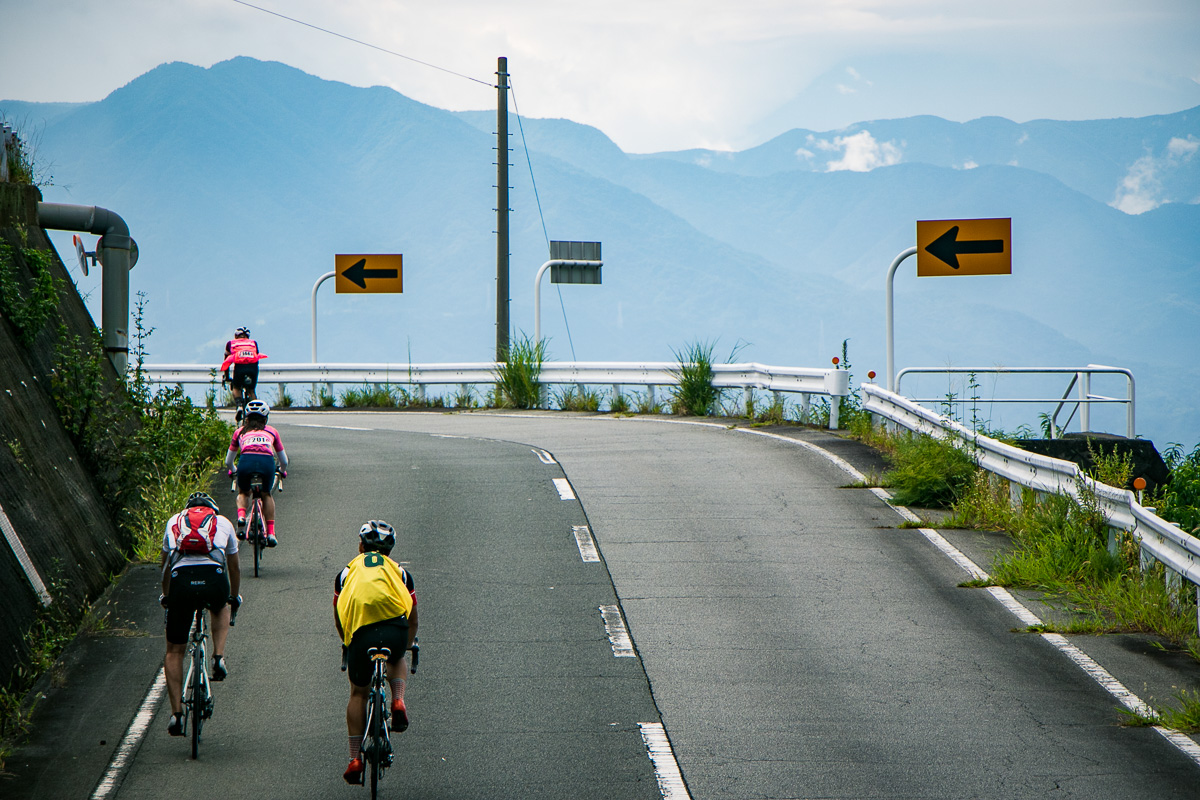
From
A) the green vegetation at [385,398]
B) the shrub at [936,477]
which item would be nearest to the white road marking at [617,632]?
the shrub at [936,477]

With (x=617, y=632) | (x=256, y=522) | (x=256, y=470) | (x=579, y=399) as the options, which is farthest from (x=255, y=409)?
(x=579, y=399)

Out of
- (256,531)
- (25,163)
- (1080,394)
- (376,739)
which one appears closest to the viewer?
(376,739)

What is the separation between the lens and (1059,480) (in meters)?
10.5

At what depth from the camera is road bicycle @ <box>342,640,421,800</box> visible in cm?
549

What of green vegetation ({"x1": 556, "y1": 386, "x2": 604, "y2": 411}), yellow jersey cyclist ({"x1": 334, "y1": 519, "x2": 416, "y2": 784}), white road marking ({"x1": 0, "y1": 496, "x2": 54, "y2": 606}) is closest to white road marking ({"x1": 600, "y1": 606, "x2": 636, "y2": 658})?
yellow jersey cyclist ({"x1": 334, "y1": 519, "x2": 416, "y2": 784})

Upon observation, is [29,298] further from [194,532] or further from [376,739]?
[376,739]

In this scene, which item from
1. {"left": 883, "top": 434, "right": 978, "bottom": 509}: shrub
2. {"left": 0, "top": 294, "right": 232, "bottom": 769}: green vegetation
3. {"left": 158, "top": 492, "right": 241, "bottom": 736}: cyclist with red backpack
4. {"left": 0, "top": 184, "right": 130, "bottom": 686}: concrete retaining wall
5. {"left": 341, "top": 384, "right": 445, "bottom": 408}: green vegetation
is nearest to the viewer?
{"left": 158, "top": 492, "right": 241, "bottom": 736}: cyclist with red backpack

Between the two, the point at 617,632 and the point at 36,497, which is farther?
the point at 36,497

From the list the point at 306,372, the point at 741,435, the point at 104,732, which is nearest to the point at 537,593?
the point at 104,732

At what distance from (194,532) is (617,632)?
330 cm

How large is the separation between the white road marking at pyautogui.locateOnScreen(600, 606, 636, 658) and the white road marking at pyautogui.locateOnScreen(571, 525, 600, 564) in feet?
4.92

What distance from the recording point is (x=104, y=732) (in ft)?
21.8

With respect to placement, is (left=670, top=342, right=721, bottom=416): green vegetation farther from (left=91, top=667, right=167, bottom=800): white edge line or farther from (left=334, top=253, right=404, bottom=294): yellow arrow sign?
(left=91, top=667, right=167, bottom=800): white edge line

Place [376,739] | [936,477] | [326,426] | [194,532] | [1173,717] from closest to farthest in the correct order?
[376,739], [194,532], [1173,717], [936,477], [326,426]
